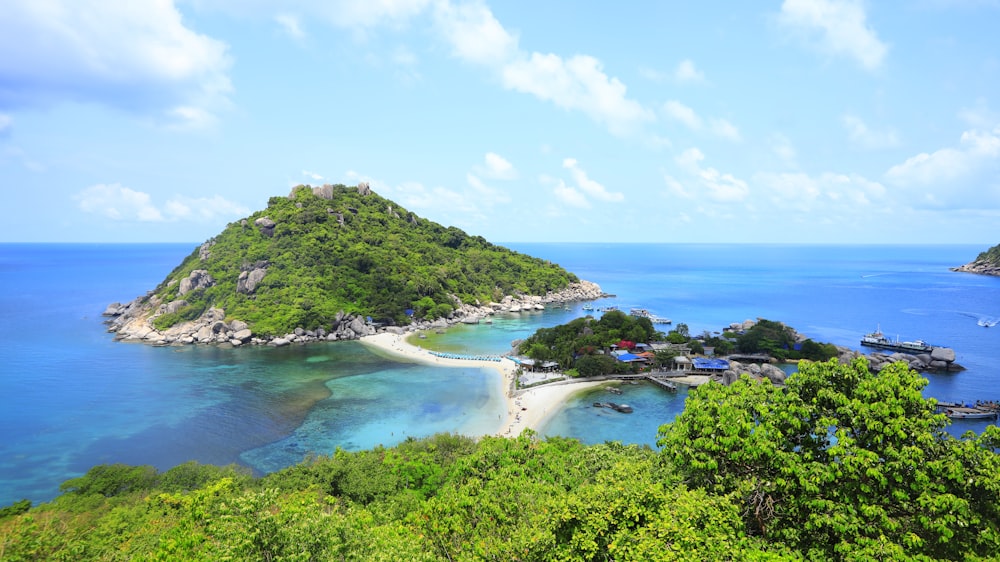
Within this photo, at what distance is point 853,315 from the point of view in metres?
76.6

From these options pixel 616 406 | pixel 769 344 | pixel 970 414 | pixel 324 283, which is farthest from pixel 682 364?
pixel 324 283

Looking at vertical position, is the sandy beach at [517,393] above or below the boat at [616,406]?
above

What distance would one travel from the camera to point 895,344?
53250mm

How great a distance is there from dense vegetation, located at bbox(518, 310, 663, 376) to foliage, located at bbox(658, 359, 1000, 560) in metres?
32.4

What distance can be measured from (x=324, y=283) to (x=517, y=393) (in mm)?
41013

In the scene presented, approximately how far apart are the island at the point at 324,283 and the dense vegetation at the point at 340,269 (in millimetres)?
192

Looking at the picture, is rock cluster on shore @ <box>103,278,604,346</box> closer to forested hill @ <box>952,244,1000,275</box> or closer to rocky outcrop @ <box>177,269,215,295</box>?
rocky outcrop @ <box>177,269,215,295</box>

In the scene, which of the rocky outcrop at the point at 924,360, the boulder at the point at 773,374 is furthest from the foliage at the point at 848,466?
the rocky outcrop at the point at 924,360

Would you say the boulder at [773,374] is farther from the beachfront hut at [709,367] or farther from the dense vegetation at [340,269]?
the dense vegetation at [340,269]

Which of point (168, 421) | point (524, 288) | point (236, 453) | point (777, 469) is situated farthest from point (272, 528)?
point (524, 288)

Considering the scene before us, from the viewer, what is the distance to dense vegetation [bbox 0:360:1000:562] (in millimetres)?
8594

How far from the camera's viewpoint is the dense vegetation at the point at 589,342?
145 ft

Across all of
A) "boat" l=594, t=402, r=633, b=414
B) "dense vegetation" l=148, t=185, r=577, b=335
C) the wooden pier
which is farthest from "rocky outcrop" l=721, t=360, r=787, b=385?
"dense vegetation" l=148, t=185, r=577, b=335

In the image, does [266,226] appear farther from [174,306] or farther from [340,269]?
[174,306]
